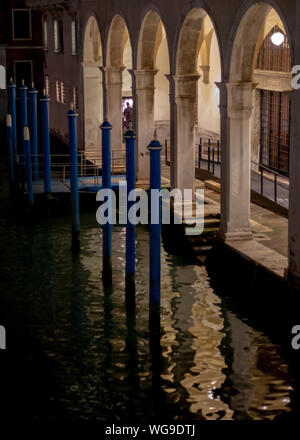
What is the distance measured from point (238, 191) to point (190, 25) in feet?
11.9

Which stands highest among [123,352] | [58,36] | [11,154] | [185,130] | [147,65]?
[58,36]

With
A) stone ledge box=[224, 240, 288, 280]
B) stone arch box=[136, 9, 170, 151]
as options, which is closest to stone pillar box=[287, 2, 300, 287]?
stone ledge box=[224, 240, 288, 280]

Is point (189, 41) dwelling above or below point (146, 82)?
above

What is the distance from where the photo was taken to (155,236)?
12578 millimetres

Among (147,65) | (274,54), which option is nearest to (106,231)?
(147,65)

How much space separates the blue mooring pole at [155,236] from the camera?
12359 mm

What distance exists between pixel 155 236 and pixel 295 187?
6.63ft

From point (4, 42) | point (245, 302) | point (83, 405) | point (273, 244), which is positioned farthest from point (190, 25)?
point (4, 42)

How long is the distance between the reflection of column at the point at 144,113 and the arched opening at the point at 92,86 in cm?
637

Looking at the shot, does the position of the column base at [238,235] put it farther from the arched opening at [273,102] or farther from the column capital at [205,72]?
the column capital at [205,72]

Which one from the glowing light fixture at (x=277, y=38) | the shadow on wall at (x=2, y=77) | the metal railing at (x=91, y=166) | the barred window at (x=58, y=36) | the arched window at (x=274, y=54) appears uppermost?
the barred window at (x=58, y=36)

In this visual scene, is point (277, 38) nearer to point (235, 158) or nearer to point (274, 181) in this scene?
point (274, 181)

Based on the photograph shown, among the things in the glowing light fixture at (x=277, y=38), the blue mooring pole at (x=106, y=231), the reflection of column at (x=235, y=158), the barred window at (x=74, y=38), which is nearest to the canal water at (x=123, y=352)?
the blue mooring pole at (x=106, y=231)

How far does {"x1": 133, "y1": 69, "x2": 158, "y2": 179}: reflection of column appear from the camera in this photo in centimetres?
2078
